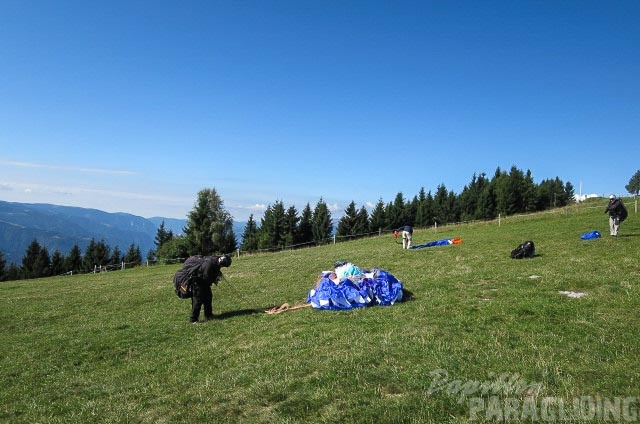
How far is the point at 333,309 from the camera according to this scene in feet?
48.1

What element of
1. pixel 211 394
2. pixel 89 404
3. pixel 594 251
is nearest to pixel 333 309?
pixel 211 394

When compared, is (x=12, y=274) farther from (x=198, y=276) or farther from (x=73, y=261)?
(x=198, y=276)

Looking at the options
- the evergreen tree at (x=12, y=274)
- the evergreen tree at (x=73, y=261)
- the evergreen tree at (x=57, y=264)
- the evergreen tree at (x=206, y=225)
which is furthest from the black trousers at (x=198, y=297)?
the evergreen tree at (x=12, y=274)

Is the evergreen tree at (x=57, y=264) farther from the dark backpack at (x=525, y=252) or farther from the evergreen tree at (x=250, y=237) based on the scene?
the dark backpack at (x=525, y=252)

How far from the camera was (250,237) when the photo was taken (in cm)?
12400

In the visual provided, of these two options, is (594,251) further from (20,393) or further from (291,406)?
(20,393)

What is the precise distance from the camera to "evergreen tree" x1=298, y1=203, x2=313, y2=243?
113m

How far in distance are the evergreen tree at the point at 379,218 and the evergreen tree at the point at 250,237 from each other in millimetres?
35844

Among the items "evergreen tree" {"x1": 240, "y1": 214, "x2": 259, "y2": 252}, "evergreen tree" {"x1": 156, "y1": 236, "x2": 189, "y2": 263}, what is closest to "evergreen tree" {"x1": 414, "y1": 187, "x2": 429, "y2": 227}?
"evergreen tree" {"x1": 240, "y1": 214, "x2": 259, "y2": 252}

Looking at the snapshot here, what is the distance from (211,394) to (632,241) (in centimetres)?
2666

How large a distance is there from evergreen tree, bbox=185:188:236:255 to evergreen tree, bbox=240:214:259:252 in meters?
25.3

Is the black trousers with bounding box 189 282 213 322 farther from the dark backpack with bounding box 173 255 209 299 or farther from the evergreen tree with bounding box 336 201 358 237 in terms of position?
the evergreen tree with bounding box 336 201 358 237

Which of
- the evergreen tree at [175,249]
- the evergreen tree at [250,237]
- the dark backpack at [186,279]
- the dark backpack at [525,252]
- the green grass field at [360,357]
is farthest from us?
the evergreen tree at [250,237]

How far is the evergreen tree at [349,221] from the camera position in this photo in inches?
4446
